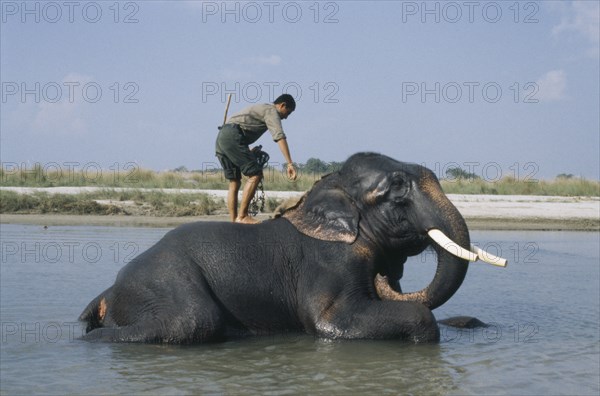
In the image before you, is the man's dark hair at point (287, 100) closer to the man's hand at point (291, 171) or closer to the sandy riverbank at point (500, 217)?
the man's hand at point (291, 171)

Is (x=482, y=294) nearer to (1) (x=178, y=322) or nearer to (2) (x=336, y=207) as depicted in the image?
(2) (x=336, y=207)

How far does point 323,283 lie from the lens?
7.75 m

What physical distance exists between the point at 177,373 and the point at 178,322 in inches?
36.5

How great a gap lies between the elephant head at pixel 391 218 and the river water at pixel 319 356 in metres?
0.71

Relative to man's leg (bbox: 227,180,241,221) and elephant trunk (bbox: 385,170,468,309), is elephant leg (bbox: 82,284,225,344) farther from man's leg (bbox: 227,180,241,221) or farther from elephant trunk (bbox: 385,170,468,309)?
man's leg (bbox: 227,180,241,221)

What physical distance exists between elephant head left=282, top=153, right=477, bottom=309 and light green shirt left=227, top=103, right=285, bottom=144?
1.12 metres

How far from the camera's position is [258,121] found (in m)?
9.34

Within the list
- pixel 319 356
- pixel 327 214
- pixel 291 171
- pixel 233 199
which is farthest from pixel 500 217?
pixel 319 356

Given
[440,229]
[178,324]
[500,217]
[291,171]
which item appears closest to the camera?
[178,324]

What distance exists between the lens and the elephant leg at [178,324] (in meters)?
7.29

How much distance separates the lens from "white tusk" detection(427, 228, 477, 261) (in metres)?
7.37

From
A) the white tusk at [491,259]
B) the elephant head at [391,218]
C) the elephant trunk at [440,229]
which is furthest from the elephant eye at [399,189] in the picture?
the white tusk at [491,259]

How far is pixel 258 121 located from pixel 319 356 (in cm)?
314

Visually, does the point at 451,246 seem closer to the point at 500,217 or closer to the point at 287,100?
the point at 287,100
